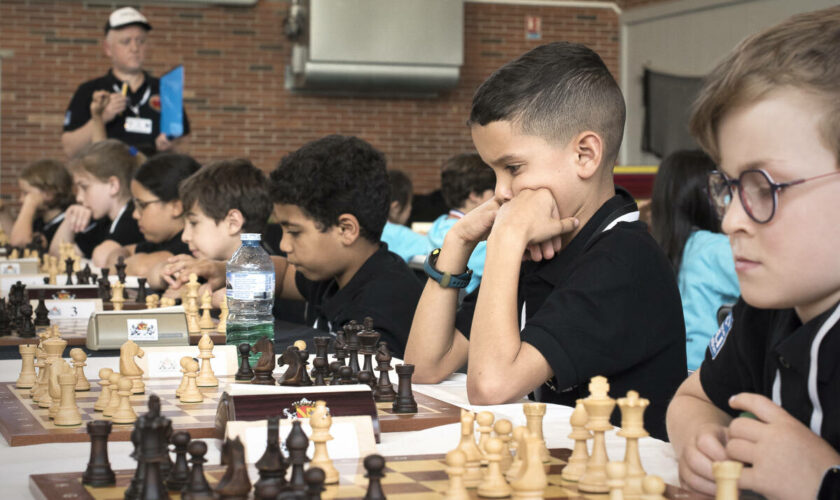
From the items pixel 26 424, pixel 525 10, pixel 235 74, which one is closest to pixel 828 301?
pixel 26 424

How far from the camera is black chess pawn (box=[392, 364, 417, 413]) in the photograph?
5.41 ft

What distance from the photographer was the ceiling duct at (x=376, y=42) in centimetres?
1110

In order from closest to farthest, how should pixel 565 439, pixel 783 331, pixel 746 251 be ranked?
pixel 746 251 < pixel 783 331 < pixel 565 439

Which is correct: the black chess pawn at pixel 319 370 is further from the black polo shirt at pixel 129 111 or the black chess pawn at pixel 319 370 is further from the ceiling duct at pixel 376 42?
the ceiling duct at pixel 376 42

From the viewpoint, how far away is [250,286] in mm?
2943

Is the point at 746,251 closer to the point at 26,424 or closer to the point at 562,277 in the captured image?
the point at 562,277

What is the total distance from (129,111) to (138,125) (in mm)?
176

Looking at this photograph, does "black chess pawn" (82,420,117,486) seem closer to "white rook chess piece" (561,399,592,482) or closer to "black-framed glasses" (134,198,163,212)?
"white rook chess piece" (561,399,592,482)

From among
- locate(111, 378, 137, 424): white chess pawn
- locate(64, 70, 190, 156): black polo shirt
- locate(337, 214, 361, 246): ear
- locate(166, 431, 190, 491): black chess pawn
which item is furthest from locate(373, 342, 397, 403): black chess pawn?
locate(64, 70, 190, 156): black polo shirt

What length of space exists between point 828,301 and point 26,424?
3.80ft

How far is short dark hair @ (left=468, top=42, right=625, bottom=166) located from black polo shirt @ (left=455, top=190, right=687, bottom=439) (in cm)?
19

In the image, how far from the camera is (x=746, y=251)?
121 cm

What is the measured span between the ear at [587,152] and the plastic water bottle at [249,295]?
0.96m

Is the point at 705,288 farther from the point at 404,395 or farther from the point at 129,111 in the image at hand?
the point at 129,111
